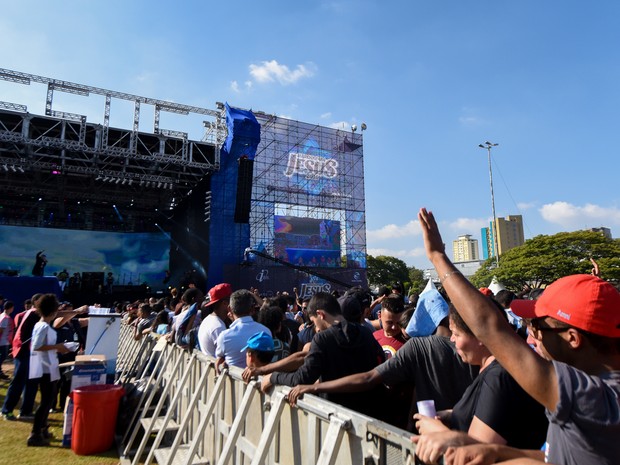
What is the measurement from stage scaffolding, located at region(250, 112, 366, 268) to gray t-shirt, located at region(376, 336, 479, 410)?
78.9ft

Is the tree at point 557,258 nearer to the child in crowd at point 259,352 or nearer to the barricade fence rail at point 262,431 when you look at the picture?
the barricade fence rail at point 262,431

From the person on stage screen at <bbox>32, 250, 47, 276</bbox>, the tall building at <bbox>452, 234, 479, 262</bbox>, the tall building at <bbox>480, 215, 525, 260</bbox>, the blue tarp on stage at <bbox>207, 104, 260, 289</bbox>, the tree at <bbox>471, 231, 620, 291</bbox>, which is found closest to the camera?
the blue tarp on stage at <bbox>207, 104, 260, 289</bbox>

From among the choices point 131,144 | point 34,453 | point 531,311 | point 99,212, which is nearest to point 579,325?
point 531,311

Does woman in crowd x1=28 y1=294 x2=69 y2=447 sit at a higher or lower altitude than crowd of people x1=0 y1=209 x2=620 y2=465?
lower

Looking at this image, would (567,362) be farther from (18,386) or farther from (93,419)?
(18,386)

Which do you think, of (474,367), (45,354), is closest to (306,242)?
(45,354)

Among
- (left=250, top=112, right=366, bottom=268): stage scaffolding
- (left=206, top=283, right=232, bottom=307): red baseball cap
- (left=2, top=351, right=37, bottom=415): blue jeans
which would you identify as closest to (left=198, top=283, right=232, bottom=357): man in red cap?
(left=206, top=283, right=232, bottom=307): red baseball cap

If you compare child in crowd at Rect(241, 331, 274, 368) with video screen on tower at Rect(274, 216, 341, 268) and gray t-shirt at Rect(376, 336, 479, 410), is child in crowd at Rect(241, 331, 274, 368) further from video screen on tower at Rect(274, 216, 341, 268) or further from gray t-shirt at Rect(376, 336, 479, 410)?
video screen on tower at Rect(274, 216, 341, 268)

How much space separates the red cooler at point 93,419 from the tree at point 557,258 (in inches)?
1308

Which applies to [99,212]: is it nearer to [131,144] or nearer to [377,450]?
[131,144]

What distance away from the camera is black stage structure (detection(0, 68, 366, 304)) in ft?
59.9

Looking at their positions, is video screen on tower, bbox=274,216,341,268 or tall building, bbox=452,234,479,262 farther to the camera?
tall building, bbox=452,234,479,262

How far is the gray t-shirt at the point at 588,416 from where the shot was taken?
39.9 inches

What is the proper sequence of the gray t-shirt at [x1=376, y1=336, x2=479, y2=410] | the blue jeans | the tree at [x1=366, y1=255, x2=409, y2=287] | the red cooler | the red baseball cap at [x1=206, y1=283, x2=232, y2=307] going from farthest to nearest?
the tree at [x1=366, y1=255, x2=409, y2=287] → the blue jeans → the red cooler → the red baseball cap at [x1=206, y1=283, x2=232, y2=307] → the gray t-shirt at [x1=376, y1=336, x2=479, y2=410]
